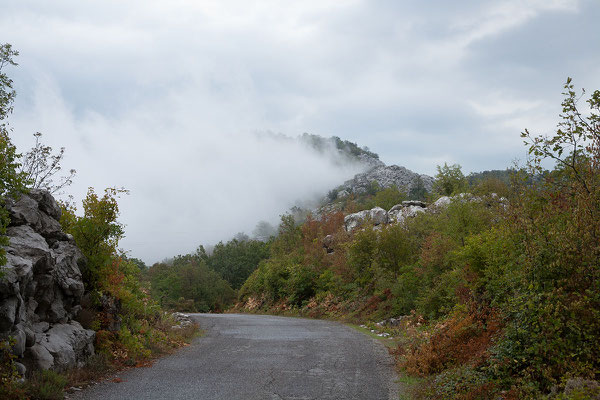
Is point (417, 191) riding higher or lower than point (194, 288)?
higher

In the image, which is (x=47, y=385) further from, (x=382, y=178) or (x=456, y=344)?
(x=382, y=178)

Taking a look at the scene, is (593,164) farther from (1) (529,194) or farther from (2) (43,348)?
(2) (43,348)

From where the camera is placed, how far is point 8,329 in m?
7.79

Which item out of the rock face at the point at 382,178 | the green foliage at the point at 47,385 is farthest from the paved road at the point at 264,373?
the rock face at the point at 382,178

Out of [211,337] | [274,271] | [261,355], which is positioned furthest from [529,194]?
[274,271]

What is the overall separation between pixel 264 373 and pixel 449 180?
49314 mm

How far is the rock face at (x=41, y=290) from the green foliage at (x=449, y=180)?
46.3 metres

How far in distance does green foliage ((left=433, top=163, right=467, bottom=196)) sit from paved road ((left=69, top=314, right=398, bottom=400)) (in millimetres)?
41195

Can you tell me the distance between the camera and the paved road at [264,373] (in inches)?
344

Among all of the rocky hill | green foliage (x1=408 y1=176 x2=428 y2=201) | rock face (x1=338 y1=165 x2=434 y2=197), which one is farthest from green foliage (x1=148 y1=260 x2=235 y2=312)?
rock face (x1=338 y1=165 x2=434 y2=197)

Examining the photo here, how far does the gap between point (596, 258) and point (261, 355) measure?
355 inches

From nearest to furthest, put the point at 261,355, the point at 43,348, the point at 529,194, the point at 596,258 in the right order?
the point at 596,258 < the point at 529,194 < the point at 43,348 < the point at 261,355

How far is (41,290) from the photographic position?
32.6ft

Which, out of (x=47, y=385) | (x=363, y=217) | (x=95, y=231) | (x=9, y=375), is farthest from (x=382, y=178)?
(x=9, y=375)
